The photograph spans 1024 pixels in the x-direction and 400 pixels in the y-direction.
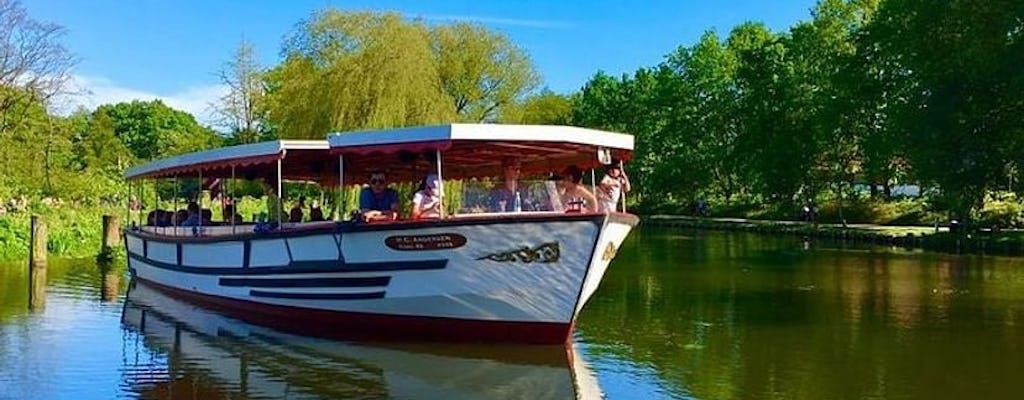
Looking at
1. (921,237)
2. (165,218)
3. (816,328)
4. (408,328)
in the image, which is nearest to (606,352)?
(408,328)

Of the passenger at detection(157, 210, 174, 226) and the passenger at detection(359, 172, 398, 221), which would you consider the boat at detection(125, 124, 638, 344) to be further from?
the passenger at detection(157, 210, 174, 226)

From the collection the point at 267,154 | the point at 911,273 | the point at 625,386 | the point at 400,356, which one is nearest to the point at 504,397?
the point at 625,386

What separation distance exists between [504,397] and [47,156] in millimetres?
32611

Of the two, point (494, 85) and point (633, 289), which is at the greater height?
point (494, 85)

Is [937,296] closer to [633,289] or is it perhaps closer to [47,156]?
[633,289]

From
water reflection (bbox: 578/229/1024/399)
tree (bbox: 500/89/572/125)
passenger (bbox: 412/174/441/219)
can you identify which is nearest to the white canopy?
passenger (bbox: 412/174/441/219)

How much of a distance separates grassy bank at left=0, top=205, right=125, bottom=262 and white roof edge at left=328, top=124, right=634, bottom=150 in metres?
16.6

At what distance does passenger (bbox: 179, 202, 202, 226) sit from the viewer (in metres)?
20.7

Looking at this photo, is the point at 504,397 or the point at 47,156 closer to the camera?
the point at 504,397

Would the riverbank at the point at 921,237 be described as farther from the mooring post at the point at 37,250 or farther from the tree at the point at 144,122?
the tree at the point at 144,122

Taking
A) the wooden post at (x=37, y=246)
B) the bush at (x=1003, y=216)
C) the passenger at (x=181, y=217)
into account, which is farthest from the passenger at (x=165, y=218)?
the bush at (x=1003, y=216)

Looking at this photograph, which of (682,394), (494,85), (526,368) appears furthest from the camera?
(494,85)

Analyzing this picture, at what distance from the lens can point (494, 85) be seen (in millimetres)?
41781

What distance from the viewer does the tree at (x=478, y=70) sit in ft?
132
